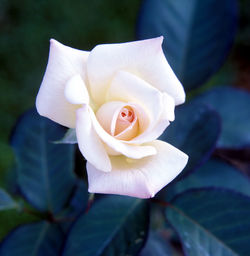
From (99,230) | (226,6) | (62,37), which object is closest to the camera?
(99,230)

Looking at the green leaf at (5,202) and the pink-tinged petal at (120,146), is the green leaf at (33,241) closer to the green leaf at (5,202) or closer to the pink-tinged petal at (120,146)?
the green leaf at (5,202)

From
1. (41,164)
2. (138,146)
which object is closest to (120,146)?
(138,146)

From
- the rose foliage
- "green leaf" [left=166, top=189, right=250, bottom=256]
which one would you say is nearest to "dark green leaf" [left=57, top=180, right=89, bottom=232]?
the rose foliage

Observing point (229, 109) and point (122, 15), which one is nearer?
point (229, 109)

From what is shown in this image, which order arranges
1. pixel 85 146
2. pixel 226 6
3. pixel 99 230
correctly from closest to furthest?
pixel 85 146
pixel 99 230
pixel 226 6

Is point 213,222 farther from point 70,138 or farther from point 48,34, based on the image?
point 48,34

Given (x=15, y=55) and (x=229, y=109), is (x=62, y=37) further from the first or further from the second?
(x=229, y=109)

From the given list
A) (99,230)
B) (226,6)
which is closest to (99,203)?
(99,230)
